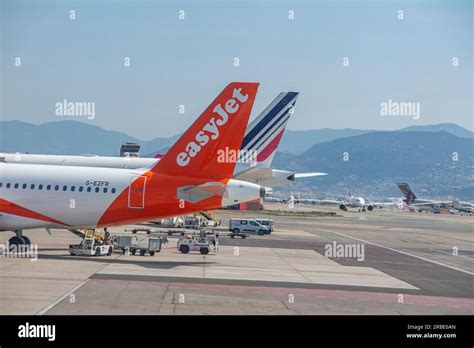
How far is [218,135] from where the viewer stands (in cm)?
4253

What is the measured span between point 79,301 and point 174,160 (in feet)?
55.1

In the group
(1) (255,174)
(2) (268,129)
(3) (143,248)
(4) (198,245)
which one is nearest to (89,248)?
(3) (143,248)

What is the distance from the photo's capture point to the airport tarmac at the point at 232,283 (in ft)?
90.3

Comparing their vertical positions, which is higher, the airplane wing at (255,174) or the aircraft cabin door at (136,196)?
the airplane wing at (255,174)

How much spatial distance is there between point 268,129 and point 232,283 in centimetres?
3215

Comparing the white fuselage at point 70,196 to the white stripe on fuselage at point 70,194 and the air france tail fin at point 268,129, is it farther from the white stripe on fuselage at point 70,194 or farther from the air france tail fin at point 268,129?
the air france tail fin at point 268,129

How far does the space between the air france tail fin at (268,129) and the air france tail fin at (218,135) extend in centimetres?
2154

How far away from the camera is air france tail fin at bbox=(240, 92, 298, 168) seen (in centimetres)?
6469

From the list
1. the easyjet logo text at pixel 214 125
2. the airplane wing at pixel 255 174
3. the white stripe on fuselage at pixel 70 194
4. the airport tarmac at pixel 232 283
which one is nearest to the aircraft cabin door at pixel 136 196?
the white stripe on fuselage at pixel 70 194

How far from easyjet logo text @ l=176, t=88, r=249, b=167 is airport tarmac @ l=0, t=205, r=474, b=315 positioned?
22.4 ft

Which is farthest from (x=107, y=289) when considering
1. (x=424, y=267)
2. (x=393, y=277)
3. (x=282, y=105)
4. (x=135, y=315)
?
(x=282, y=105)

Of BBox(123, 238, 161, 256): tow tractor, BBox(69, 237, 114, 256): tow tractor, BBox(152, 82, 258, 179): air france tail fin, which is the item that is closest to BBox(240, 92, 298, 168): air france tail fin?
BBox(123, 238, 161, 256): tow tractor

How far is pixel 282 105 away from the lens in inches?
2581
